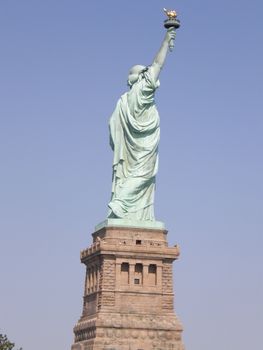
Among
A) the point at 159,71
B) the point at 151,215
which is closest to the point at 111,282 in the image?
the point at 151,215

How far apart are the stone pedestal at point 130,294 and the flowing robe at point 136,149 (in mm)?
2139

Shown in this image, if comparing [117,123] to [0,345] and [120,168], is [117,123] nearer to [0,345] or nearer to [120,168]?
[120,168]

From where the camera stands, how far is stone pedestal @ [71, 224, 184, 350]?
66188mm

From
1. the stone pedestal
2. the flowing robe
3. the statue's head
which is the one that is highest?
the statue's head

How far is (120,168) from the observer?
71250 mm

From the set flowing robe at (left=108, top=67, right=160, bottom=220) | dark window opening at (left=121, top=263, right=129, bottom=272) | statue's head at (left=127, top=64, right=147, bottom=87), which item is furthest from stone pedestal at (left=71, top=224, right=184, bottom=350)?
statue's head at (left=127, top=64, right=147, bottom=87)

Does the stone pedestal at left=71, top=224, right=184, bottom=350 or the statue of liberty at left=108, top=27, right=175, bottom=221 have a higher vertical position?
the statue of liberty at left=108, top=27, right=175, bottom=221

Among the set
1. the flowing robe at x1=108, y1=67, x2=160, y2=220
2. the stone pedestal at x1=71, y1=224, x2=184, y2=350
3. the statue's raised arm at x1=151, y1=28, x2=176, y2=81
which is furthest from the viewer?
the statue's raised arm at x1=151, y1=28, x2=176, y2=81

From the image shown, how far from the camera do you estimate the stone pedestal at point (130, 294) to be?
6619cm

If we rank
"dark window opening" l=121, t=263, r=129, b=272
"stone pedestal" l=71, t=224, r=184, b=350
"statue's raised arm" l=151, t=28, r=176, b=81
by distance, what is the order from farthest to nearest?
"statue's raised arm" l=151, t=28, r=176, b=81, "dark window opening" l=121, t=263, r=129, b=272, "stone pedestal" l=71, t=224, r=184, b=350

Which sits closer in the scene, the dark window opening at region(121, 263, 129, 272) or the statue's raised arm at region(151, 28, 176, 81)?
the dark window opening at region(121, 263, 129, 272)

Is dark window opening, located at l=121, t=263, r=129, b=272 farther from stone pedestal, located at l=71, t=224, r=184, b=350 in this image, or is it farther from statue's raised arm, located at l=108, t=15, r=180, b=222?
statue's raised arm, located at l=108, t=15, r=180, b=222

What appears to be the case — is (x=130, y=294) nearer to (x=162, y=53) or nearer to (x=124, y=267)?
(x=124, y=267)

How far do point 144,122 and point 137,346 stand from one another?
16310 millimetres
